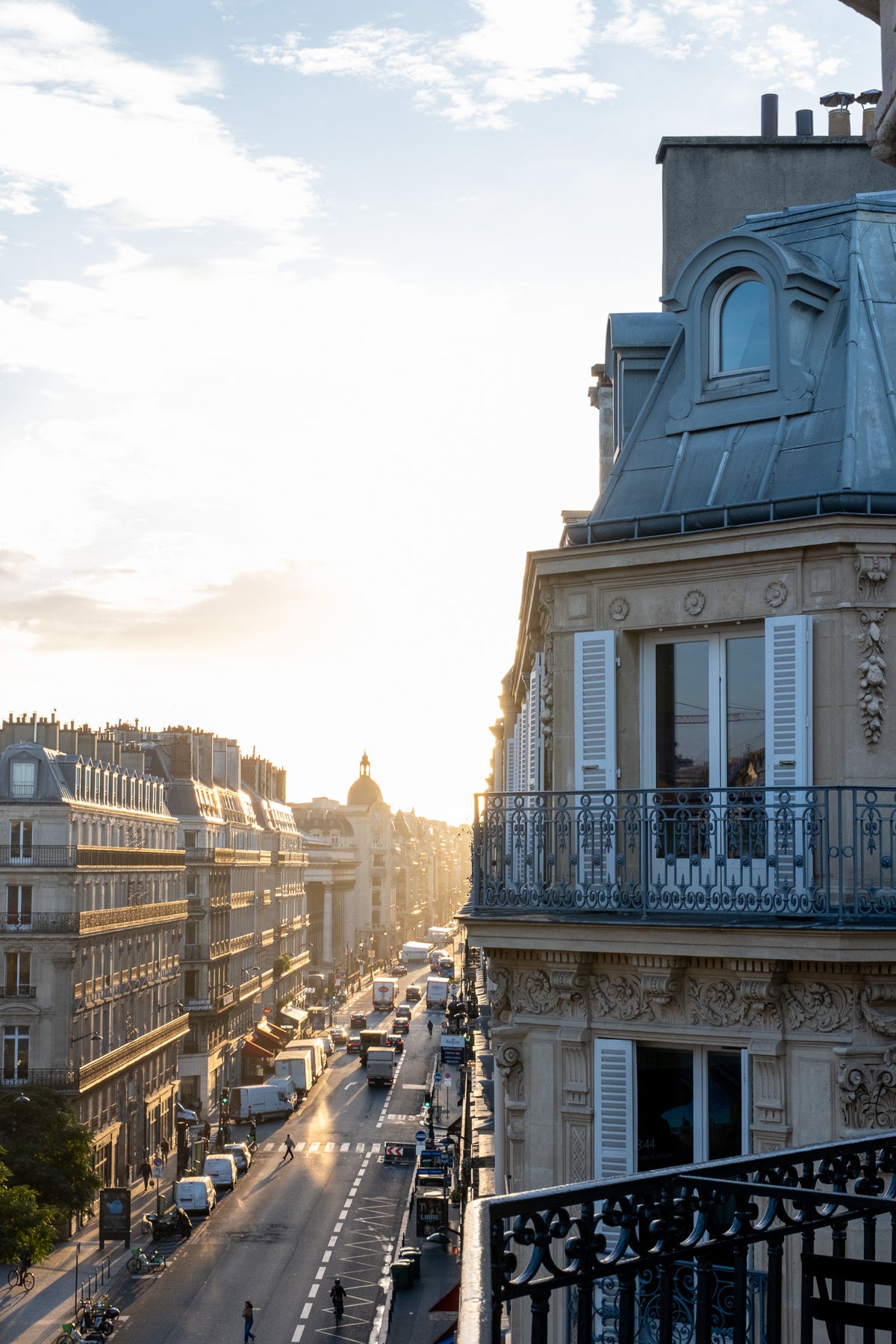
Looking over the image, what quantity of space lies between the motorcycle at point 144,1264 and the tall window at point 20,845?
52.6ft

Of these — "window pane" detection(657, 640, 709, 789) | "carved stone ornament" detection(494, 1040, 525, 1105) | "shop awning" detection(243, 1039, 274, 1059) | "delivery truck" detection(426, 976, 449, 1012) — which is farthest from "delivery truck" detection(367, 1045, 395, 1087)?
"window pane" detection(657, 640, 709, 789)

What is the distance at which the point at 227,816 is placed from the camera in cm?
10019

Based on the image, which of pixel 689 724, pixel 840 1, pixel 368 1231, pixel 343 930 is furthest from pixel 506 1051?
pixel 343 930

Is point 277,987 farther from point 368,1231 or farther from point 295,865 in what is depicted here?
Result: point 368,1231

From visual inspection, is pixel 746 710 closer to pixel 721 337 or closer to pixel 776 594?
pixel 776 594

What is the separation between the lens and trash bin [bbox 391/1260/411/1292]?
4388 cm

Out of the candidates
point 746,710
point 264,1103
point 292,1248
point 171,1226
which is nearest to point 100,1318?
point 292,1248

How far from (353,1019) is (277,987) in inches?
256

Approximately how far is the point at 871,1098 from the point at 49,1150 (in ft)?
150

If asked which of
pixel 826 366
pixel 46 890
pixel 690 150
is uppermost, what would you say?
pixel 690 150

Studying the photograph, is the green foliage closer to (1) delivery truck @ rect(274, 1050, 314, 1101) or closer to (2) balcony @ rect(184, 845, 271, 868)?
(2) balcony @ rect(184, 845, 271, 868)

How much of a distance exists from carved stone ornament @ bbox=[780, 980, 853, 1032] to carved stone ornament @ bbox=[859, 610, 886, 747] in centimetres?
190

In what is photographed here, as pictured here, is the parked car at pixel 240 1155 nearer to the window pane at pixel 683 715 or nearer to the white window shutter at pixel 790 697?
the window pane at pixel 683 715

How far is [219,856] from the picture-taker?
91.6 m
